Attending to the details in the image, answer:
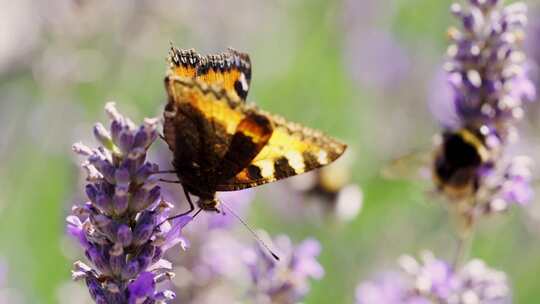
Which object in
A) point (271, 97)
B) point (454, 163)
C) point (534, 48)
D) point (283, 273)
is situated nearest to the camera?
point (283, 273)

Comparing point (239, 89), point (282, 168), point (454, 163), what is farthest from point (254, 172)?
point (454, 163)

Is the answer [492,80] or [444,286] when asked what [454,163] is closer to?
[492,80]

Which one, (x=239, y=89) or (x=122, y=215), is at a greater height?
(x=239, y=89)

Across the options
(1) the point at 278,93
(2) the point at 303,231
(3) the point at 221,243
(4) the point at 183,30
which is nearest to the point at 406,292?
(3) the point at 221,243

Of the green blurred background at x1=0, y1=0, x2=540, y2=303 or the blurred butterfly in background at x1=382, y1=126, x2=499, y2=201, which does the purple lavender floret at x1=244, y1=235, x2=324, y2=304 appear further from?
the green blurred background at x1=0, y1=0, x2=540, y2=303

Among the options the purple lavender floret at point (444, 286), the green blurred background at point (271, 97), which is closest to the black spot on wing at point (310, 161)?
the purple lavender floret at point (444, 286)

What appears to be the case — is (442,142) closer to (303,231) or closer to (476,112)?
(476,112)

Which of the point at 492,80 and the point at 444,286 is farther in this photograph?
the point at 492,80
